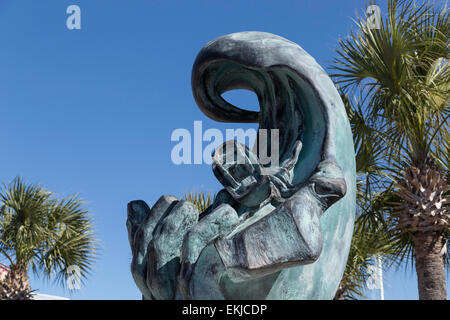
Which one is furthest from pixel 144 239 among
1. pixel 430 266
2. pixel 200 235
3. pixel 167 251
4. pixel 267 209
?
pixel 430 266

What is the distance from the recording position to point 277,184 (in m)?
3.09

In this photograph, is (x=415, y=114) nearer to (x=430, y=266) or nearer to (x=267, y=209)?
(x=430, y=266)

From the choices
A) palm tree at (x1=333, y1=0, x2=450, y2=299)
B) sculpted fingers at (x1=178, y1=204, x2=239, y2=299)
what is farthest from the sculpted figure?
palm tree at (x1=333, y1=0, x2=450, y2=299)

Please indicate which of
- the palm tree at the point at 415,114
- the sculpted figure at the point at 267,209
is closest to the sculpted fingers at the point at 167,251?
the sculpted figure at the point at 267,209

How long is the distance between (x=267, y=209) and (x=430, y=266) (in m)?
5.49

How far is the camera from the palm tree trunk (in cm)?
759

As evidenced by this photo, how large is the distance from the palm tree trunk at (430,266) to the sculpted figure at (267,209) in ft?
16.2

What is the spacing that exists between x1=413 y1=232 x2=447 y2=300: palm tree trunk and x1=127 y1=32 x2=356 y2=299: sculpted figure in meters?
4.94

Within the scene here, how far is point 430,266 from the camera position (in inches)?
305

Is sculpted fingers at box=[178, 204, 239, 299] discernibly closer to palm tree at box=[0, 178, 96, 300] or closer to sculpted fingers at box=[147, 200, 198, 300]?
sculpted fingers at box=[147, 200, 198, 300]

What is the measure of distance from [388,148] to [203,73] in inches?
227

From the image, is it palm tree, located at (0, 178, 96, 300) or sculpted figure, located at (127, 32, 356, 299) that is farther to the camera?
palm tree, located at (0, 178, 96, 300)
